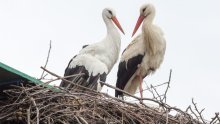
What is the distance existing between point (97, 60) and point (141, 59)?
3.99 ft

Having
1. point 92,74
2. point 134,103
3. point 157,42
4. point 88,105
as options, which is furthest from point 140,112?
point 157,42

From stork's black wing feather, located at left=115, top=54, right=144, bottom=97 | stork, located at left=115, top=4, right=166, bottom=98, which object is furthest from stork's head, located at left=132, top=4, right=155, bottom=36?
stork's black wing feather, located at left=115, top=54, right=144, bottom=97

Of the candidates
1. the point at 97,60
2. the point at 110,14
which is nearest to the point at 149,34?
the point at 110,14

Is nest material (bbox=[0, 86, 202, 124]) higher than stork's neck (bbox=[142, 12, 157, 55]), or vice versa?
stork's neck (bbox=[142, 12, 157, 55])

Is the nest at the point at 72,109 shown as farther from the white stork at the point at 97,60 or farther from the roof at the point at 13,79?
the white stork at the point at 97,60

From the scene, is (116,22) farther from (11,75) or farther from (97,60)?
(11,75)

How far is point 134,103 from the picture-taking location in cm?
496

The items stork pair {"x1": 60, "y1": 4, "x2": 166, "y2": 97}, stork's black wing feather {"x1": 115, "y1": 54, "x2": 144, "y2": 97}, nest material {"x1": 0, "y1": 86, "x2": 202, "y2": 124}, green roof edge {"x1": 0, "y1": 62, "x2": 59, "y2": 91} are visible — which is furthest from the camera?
stork's black wing feather {"x1": 115, "y1": 54, "x2": 144, "y2": 97}

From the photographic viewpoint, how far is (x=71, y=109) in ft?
15.2

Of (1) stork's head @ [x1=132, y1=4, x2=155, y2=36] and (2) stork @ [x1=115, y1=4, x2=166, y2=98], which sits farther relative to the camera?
(1) stork's head @ [x1=132, y1=4, x2=155, y2=36]

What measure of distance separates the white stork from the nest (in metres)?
1.05

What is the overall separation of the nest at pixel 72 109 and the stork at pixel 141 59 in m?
2.61

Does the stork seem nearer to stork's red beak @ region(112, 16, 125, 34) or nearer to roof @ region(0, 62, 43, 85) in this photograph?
stork's red beak @ region(112, 16, 125, 34)

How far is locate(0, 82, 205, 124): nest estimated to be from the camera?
14.8 feet
